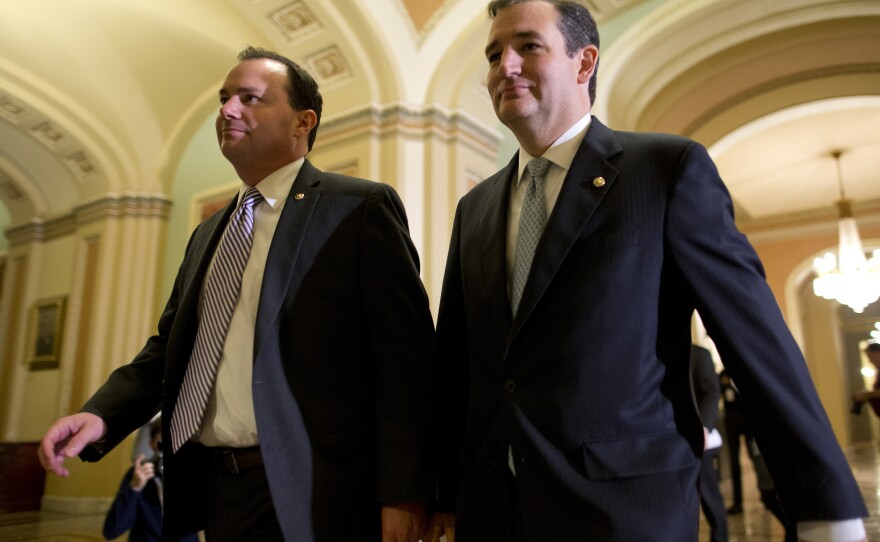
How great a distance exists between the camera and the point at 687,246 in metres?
1.19

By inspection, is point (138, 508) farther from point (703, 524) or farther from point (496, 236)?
point (703, 524)

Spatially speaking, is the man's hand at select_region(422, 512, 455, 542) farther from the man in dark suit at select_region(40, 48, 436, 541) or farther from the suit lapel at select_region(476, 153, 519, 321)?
the suit lapel at select_region(476, 153, 519, 321)

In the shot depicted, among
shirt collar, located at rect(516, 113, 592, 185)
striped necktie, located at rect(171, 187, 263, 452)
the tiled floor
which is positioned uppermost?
shirt collar, located at rect(516, 113, 592, 185)

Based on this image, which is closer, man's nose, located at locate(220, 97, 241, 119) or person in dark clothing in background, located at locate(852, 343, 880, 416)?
man's nose, located at locate(220, 97, 241, 119)

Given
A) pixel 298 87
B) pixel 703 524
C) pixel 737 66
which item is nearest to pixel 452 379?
pixel 298 87

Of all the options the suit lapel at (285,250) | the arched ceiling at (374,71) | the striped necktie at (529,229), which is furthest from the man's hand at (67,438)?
the arched ceiling at (374,71)

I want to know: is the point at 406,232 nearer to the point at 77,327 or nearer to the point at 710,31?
the point at 710,31

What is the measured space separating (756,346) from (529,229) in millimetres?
475

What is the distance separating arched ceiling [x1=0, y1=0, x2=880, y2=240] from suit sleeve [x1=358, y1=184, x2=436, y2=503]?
423 cm

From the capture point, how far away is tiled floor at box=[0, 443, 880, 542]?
525 cm

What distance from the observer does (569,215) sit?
4.17ft

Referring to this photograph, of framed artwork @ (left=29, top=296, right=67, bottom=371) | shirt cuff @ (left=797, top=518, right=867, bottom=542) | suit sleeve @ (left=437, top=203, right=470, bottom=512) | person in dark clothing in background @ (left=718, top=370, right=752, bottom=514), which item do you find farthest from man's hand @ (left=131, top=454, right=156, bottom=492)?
framed artwork @ (left=29, top=296, right=67, bottom=371)

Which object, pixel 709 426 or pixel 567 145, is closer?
pixel 567 145

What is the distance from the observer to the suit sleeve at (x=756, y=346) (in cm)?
103
